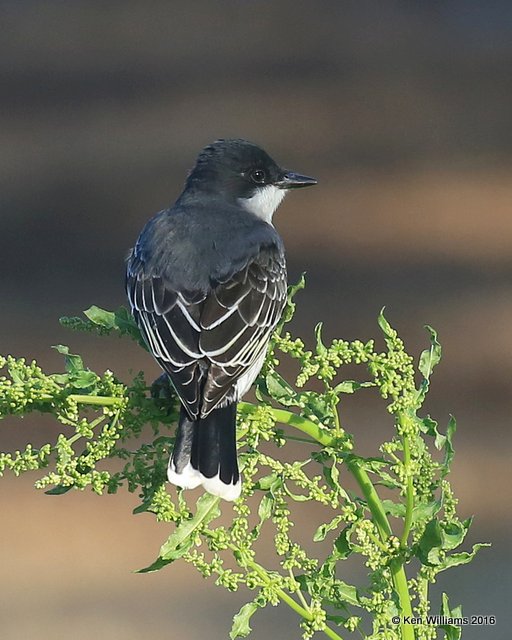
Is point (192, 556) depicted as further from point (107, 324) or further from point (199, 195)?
point (199, 195)

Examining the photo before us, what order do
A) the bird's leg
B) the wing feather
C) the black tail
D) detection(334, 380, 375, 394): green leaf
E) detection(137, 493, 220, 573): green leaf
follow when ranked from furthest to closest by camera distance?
the wing feather, the bird's leg, the black tail, detection(334, 380, 375, 394): green leaf, detection(137, 493, 220, 573): green leaf

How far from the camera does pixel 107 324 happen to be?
1.52 metres

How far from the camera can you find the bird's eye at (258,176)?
2.75 meters

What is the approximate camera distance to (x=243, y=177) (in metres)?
2.76

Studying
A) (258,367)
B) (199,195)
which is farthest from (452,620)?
(199,195)

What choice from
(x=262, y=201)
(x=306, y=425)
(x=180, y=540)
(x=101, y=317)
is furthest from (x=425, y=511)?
(x=262, y=201)

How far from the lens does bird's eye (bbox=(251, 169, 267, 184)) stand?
275 cm

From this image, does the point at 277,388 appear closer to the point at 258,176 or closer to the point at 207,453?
the point at 207,453

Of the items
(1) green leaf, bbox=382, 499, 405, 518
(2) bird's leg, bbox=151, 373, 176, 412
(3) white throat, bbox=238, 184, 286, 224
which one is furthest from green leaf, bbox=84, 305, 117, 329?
(3) white throat, bbox=238, 184, 286, 224

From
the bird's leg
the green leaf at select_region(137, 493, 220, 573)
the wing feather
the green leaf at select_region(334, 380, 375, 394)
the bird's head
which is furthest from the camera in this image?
the bird's head

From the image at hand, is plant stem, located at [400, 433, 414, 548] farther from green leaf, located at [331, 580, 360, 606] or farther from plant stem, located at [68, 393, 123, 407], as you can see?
plant stem, located at [68, 393, 123, 407]

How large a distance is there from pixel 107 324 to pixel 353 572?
3.04 metres

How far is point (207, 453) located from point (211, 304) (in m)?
0.44

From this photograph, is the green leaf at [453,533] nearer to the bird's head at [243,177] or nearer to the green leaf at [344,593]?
the green leaf at [344,593]
